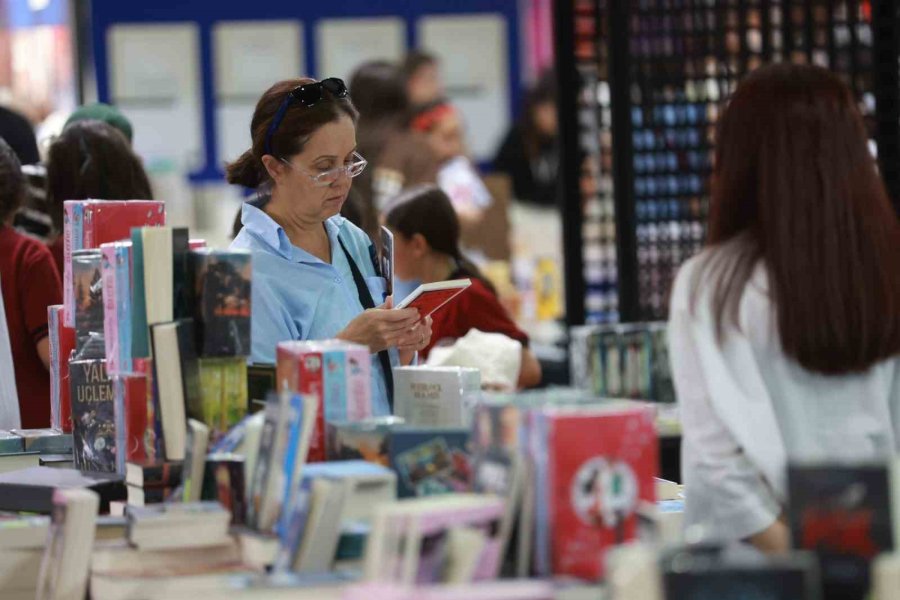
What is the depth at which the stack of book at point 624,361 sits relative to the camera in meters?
5.70

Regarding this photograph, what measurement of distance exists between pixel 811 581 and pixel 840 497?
218mm

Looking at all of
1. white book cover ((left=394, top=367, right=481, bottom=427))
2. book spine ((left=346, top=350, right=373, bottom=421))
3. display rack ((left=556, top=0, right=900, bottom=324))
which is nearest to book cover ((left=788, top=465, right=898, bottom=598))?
book spine ((left=346, top=350, right=373, bottom=421))

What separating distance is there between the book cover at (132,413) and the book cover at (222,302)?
214 millimetres

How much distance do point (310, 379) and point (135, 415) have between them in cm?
50

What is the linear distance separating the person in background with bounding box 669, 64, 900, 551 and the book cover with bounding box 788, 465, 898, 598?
427 millimetres

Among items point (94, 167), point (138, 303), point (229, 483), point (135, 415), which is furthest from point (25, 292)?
point (229, 483)

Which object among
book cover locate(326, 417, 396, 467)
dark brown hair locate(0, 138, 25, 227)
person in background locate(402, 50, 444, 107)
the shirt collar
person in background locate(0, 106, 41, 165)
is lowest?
book cover locate(326, 417, 396, 467)

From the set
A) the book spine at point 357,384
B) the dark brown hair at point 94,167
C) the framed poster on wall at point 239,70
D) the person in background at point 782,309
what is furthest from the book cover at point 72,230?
the framed poster on wall at point 239,70

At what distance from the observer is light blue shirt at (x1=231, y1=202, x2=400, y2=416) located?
12.0ft

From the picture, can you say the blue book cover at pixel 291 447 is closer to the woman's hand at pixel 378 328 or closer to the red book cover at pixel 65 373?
the woman's hand at pixel 378 328

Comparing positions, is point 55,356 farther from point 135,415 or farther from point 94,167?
point 94,167

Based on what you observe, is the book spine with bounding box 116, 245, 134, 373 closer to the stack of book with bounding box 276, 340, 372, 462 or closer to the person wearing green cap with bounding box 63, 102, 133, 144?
the stack of book with bounding box 276, 340, 372, 462

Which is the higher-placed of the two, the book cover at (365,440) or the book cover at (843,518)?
the book cover at (365,440)

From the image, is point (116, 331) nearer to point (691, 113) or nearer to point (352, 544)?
point (352, 544)
